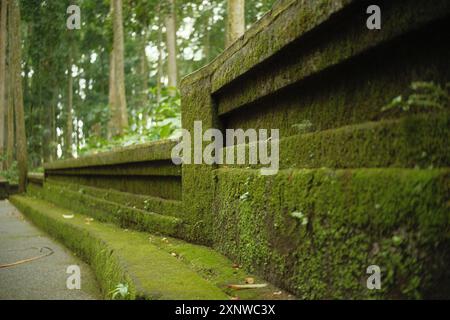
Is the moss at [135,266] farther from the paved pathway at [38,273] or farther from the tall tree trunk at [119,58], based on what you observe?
the tall tree trunk at [119,58]

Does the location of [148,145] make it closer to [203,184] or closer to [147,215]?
[147,215]

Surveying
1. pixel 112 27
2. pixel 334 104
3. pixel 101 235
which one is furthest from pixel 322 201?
pixel 112 27

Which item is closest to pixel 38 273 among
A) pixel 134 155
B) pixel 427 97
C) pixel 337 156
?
pixel 134 155

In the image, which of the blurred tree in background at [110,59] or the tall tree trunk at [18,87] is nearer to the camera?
the blurred tree in background at [110,59]

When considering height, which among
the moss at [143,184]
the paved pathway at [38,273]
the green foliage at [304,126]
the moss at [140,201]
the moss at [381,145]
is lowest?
the paved pathway at [38,273]

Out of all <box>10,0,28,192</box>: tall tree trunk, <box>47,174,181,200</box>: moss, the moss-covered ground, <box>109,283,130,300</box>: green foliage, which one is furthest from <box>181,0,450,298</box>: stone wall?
<box>10,0,28,192</box>: tall tree trunk

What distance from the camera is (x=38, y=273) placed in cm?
346

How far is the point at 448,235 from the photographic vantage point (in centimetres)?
120

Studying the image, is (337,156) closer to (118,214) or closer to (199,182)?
(199,182)

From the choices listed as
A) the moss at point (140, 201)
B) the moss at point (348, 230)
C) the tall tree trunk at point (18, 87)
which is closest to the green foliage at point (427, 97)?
the moss at point (348, 230)

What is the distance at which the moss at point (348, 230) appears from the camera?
1.24 metres

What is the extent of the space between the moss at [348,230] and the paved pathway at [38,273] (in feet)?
4.77

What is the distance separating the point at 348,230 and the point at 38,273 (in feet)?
9.59

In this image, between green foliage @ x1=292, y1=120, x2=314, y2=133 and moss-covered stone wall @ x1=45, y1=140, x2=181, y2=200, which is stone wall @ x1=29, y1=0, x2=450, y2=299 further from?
moss-covered stone wall @ x1=45, y1=140, x2=181, y2=200
